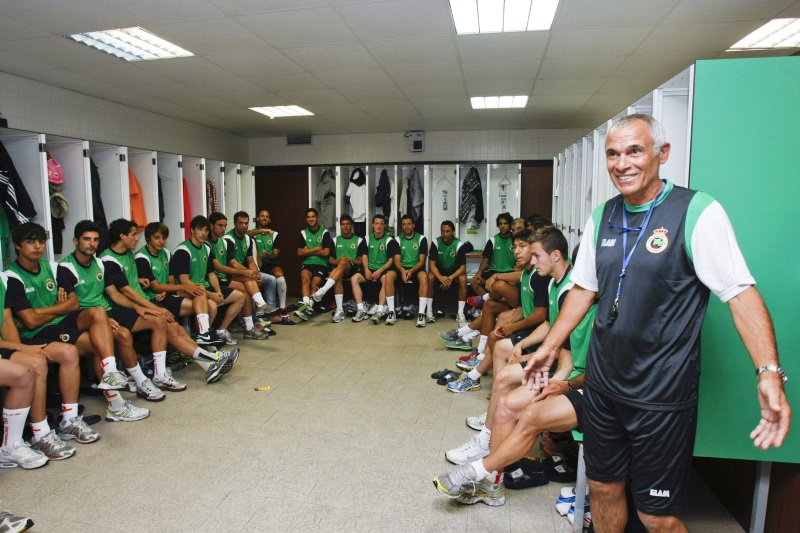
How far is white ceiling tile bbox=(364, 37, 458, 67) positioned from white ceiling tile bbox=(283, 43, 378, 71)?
0.10m

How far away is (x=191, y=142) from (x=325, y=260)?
245 cm

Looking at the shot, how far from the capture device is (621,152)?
1313mm

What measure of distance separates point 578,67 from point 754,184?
108 inches

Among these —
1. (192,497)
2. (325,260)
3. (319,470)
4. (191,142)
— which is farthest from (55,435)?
(191,142)

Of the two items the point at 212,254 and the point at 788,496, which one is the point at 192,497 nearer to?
the point at 788,496

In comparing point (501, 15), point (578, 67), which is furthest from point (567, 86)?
point (501, 15)

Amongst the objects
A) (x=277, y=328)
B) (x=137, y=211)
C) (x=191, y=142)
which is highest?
(x=191, y=142)

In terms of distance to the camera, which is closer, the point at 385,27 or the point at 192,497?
the point at 192,497

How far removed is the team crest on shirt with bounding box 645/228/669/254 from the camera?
1279mm

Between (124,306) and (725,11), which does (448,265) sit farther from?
(725,11)

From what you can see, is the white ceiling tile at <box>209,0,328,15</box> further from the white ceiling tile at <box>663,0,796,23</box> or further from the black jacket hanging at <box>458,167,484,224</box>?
the black jacket hanging at <box>458,167,484,224</box>

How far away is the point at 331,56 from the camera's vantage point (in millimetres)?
3750

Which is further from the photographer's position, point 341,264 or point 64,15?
point 341,264

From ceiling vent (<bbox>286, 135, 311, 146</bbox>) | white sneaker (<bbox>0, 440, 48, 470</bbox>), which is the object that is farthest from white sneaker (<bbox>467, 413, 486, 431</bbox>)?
→ ceiling vent (<bbox>286, 135, 311, 146</bbox>)
